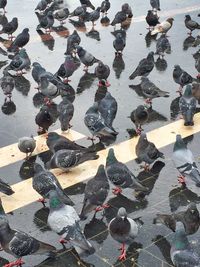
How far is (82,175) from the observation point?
1120cm

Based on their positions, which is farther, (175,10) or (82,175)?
(175,10)

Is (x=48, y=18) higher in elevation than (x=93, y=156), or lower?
lower

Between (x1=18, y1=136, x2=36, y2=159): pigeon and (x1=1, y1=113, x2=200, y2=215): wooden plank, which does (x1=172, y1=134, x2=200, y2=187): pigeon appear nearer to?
(x1=1, y1=113, x2=200, y2=215): wooden plank

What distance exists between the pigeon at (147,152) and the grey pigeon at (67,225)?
8.95 feet

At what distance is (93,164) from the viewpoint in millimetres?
11625

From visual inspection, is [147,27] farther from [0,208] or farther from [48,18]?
[0,208]

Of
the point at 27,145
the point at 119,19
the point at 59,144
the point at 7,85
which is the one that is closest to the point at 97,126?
the point at 59,144

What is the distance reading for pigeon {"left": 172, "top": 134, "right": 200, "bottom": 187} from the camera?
10.1m

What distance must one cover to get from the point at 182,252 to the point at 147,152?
3473 mm

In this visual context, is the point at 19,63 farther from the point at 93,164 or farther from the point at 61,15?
the point at 61,15

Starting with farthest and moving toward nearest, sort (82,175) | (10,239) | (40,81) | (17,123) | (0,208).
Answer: (40,81) < (17,123) < (82,175) < (0,208) < (10,239)

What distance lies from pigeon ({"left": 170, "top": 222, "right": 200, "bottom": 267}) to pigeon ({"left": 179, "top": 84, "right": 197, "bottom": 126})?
A: 5.62 m

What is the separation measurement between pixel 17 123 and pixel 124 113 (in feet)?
8.79

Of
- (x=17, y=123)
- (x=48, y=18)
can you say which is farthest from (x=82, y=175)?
(x=48, y=18)
